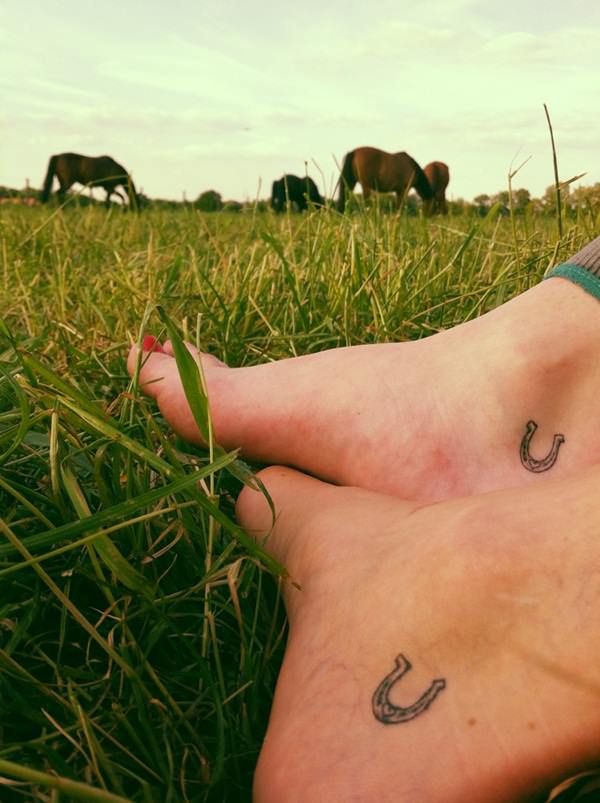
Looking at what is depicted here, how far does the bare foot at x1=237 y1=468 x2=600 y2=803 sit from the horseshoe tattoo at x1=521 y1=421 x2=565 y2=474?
0.78 ft

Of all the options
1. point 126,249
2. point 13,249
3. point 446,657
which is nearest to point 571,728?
point 446,657

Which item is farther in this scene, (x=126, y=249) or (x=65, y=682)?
(x=126, y=249)

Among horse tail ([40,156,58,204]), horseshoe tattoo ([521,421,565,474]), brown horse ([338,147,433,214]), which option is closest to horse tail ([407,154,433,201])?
brown horse ([338,147,433,214])

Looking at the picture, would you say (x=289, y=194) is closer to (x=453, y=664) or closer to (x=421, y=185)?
(x=453, y=664)

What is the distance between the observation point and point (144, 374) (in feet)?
4.17

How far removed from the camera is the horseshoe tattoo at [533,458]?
36.8 inches

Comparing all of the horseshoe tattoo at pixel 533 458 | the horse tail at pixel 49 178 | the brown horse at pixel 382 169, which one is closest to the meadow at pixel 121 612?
the horseshoe tattoo at pixel 533 458

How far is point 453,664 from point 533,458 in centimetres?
40

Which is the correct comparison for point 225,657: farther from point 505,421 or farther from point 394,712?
point 505,421

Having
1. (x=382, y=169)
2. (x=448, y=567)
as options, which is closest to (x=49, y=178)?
(x=382, y=169)

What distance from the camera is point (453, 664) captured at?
0.60m

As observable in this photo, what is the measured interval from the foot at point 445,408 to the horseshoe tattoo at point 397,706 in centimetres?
36

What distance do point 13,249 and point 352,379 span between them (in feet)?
4.78

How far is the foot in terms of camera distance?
0.94 m
